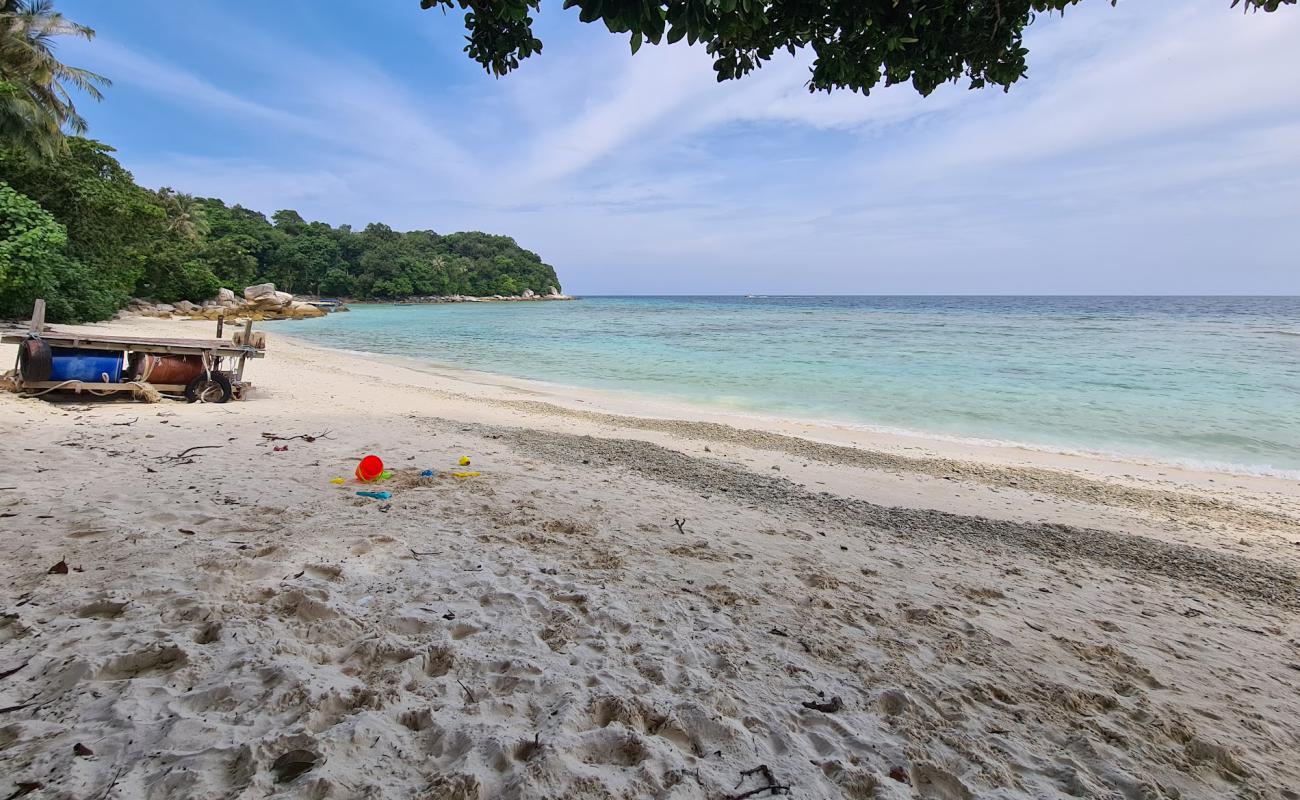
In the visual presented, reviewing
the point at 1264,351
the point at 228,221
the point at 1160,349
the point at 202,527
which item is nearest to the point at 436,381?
the point at 202,527

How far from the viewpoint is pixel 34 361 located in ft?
24.4

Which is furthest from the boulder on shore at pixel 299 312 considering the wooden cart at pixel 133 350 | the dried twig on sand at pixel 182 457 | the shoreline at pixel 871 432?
the dried twig on sand at pixel 182 457

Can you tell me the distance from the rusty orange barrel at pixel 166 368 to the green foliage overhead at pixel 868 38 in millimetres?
7726

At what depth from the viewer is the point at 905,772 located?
6.63ft

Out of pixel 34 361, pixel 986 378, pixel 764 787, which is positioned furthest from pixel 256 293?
pixel 764 787

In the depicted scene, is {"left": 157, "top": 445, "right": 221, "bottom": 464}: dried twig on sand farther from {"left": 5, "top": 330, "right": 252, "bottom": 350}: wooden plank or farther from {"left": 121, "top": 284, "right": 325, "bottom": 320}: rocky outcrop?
{"left": 121, "top": 284, "right": 325, "bottom": 320}: rocky outcrop

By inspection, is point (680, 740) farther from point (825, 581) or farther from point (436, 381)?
point (436, 381)

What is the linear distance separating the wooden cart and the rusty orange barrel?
0.22ft

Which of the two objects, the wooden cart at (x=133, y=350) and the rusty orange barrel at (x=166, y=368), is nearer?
the wooden cart at (x=133, y=350)

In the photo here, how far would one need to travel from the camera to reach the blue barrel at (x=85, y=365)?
7.71 metres

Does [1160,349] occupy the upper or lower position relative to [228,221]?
lower

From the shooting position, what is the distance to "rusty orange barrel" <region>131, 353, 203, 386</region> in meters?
8.36

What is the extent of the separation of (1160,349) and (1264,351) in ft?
10.3

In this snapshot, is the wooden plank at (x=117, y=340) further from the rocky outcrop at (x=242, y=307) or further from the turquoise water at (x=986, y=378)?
the rocky outcrop at (x=242, y=307)
